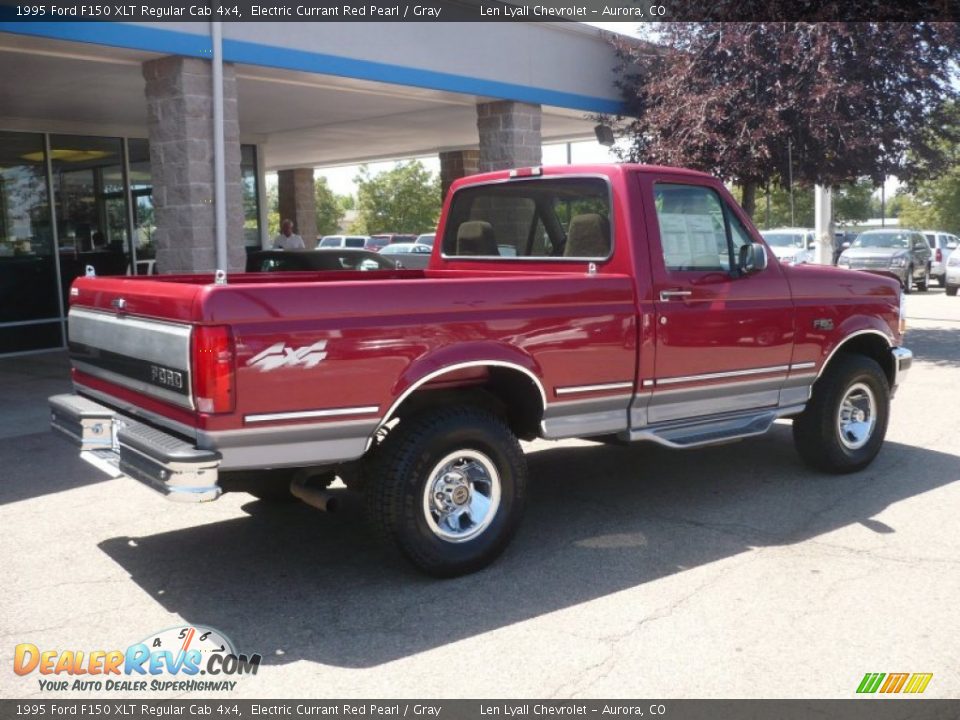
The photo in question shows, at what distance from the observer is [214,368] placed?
3.99 meters

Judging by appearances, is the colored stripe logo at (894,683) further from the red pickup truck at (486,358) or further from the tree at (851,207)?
the tree at (851,207)

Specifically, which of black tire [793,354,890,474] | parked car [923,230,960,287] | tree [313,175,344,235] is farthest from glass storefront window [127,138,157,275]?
tree [313,175,344,235]

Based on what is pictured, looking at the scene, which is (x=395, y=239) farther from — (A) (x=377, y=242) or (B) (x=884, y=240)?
(B) (x=884, y=240)

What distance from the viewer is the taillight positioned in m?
3.97

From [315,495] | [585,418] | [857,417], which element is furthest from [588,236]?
[857,417]

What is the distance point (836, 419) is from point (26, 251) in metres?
11.4

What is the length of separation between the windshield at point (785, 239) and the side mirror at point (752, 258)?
19671 millimetres

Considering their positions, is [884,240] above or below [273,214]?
below

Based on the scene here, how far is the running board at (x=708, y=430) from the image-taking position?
18.0 ft

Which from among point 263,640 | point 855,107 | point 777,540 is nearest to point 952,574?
point 777,540

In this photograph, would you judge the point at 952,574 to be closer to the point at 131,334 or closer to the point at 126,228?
the point at 131,334

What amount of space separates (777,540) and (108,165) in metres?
12.9

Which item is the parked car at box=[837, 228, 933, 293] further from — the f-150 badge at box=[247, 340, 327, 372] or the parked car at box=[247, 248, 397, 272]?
the f-150 badge at box=[247, 340, 327, 372]

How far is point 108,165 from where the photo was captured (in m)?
15.2
